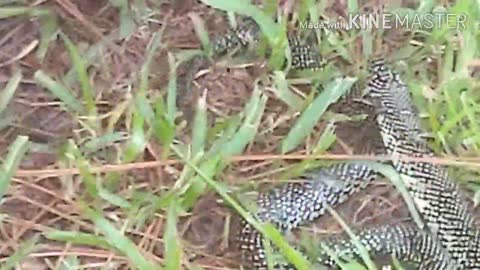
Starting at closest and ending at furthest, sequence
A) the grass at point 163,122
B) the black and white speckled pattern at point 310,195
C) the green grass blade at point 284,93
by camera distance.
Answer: the grass at point 163,122 → the black and white speckled pattern at point 310,195 → the green grass blade at point 284,93

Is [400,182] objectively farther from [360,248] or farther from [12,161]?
[12,161]

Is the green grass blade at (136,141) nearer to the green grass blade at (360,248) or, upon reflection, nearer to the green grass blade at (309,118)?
the green grass blade at (309,118)

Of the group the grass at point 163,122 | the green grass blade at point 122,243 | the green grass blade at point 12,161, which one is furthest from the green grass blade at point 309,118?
the green grass blade at point 12,161

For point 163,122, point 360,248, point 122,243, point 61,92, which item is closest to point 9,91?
point 61,92

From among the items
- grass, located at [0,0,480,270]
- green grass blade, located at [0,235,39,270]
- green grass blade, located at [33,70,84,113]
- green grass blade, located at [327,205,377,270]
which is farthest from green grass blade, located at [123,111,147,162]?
green grass blade, located at [327,205,377,270]

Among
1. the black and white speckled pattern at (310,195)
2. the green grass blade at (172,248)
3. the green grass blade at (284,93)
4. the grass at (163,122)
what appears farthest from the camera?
the green grass blade at (284,93)

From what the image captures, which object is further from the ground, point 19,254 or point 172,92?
point 172,92

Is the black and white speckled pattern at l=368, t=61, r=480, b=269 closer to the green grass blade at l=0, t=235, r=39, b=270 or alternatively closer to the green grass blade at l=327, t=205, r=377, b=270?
the green grass blade at l=327, t=205, r=377, b=270
